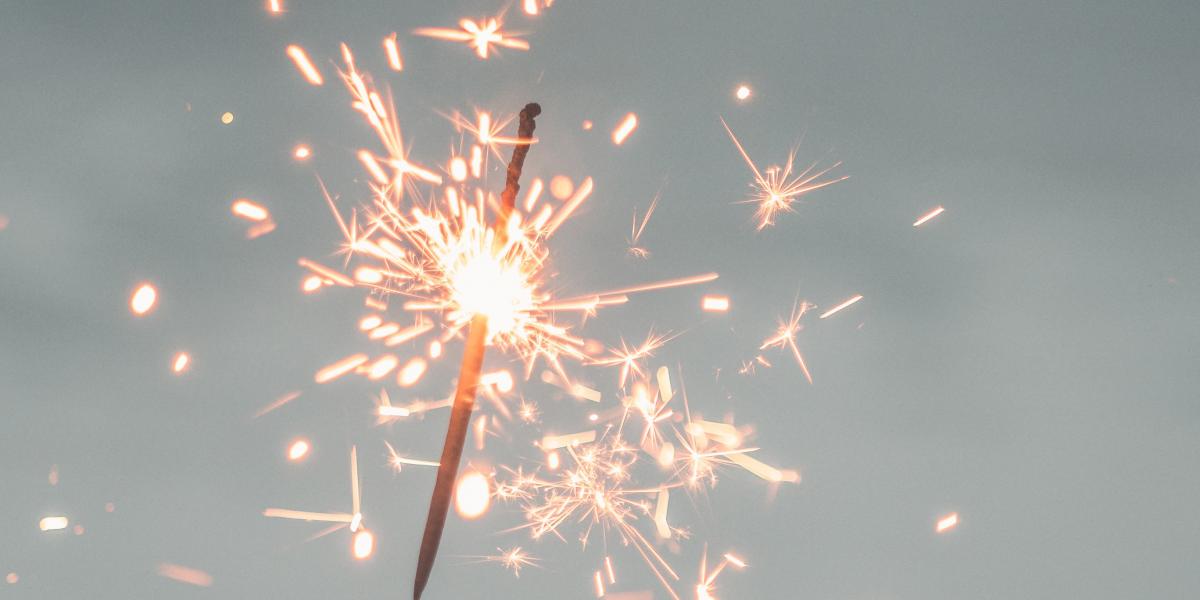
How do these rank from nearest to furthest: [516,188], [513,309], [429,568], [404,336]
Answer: [429,568], [516,188], [513,309], [404,336]

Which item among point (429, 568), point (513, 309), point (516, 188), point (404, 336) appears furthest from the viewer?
point (404, 336)

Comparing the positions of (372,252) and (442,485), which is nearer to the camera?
(442,485)

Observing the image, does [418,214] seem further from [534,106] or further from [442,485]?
[442,485]

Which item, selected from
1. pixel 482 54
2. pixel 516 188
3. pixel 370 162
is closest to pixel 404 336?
pixel 370 162

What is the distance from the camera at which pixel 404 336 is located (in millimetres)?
8648

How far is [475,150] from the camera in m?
8.80

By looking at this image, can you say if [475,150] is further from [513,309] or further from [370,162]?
[513,309]

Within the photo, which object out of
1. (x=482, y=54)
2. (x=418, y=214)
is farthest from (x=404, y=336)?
(x=482, y=54)

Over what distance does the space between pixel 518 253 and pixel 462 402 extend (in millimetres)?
4273

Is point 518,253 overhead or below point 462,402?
overhead

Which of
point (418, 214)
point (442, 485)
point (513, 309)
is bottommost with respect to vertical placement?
point (442, 485)

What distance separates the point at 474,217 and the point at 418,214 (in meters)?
0.77

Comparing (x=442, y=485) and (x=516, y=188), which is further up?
(x=516, y=188)

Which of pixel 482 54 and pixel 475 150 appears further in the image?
pixel 475 150
